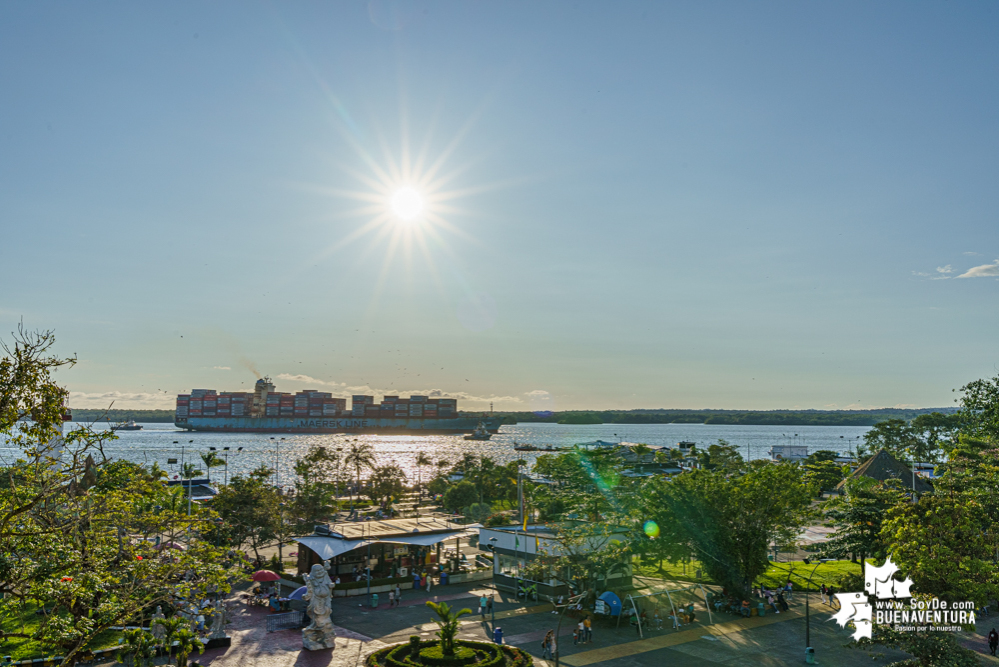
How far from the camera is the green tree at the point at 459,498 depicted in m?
74.9

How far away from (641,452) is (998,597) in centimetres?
7531

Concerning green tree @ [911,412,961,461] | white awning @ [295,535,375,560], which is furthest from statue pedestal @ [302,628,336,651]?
green tree @ [911,412,961,461]

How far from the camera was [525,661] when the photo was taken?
85.1ft

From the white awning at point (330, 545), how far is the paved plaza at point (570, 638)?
2.54m

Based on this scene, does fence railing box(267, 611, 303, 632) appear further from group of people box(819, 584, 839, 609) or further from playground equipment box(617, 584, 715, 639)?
group of people box(819, 584, 839, 609)

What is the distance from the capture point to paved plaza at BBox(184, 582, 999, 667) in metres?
27.1

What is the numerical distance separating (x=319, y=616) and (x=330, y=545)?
411 inches

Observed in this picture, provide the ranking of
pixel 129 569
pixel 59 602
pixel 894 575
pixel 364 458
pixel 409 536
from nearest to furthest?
pixel 59 602 → pixel 129 569 → pixel 894 575 → pixel 409 536 → pixel 364 458

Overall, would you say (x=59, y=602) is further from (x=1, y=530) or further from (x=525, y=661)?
(x=525, y=661)

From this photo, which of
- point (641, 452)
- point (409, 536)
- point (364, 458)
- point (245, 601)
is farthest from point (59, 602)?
point (641, 452)

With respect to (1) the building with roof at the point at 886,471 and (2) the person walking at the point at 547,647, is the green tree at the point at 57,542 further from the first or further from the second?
(1) the building with roof at the point at 886,471

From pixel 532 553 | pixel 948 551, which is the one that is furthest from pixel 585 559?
pixel 948 551

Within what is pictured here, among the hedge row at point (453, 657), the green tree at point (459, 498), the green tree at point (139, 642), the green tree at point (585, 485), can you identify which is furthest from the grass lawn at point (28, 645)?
the green tree at point (459, 498)

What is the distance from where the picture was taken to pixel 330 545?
38781 millimetres
